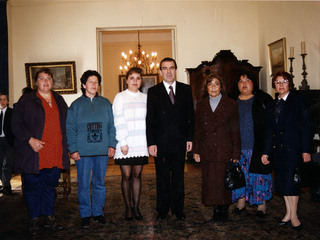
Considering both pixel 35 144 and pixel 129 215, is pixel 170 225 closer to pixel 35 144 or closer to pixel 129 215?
pixel 129 215

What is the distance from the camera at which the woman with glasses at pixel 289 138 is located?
251cm

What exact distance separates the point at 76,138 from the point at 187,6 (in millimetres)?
4693

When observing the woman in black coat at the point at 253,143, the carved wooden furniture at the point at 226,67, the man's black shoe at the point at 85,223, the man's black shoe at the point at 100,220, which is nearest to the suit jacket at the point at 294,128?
the woman in black coat at the point at 253,143

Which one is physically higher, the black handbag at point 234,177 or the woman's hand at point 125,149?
the woman's hand at point 125,149

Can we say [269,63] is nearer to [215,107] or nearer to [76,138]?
[215,107]

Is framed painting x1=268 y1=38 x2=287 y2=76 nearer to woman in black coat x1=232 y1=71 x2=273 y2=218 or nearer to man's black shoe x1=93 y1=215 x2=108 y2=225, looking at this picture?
woman in black coat x1=232 y1=71 x2=273 y2=218

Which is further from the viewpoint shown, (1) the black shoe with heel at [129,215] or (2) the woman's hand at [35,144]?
(1) the black shoe with heel at [129,215]

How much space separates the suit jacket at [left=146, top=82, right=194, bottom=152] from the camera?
9.13 feet

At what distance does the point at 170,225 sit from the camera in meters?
2.69

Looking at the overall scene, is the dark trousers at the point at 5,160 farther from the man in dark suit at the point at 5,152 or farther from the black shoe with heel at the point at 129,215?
the black shoe with heel at the point at 129,215

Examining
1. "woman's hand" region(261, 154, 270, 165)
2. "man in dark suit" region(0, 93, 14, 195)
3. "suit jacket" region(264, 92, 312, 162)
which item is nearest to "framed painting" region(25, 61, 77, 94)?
"man in dark suit" region(0, 93, 14, 195)

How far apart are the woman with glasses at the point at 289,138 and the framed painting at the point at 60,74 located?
4.69 meters

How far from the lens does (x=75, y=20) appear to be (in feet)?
20.6

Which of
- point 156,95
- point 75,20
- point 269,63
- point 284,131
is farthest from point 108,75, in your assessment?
point 284,131
